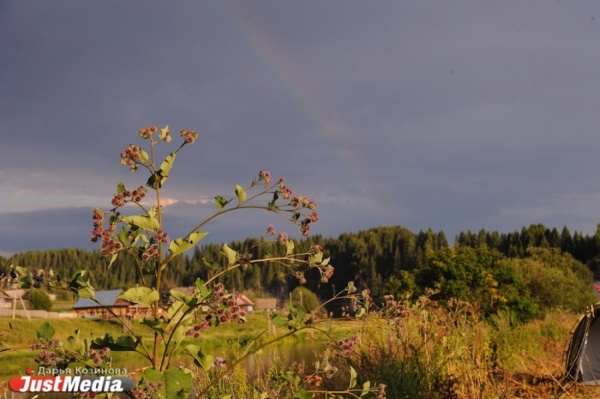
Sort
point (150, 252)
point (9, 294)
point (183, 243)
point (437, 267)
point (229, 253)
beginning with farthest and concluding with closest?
point (9, 294)
point (437, 267)
point (229, 253)
point (150, 252)
point (183, 243)

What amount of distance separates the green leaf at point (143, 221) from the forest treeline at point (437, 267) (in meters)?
0.47

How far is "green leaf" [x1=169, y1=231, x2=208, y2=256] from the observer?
2.98m

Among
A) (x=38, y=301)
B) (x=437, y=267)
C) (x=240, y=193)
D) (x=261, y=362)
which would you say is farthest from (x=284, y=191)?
(x=38, y=301)

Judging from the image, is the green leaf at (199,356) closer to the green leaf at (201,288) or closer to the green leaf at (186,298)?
the green leaf at (186,298)

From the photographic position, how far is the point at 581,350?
14484 millimetres

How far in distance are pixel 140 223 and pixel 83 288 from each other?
40 centimetres

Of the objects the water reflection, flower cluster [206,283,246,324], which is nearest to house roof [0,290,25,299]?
the water reflection

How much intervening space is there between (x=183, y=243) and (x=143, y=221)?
22 centimetres

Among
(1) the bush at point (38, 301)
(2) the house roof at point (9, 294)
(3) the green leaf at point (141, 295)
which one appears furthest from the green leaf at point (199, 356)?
(1) the bush at point (38, 301)

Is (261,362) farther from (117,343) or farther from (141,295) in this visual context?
(141,295)

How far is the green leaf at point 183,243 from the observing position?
9.77ft

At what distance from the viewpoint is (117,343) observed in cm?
304

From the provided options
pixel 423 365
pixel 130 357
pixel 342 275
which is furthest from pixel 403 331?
pixel 342 275

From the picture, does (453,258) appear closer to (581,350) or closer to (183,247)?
(581,350)
